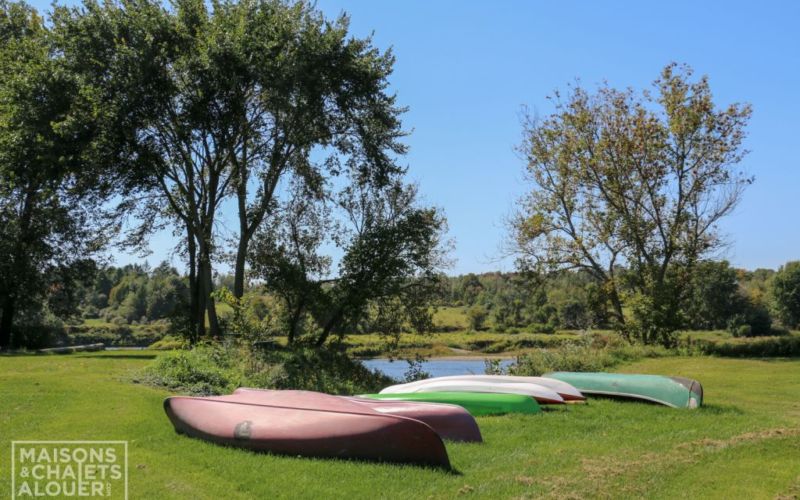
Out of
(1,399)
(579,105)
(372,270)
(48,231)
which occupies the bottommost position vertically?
(1,399)

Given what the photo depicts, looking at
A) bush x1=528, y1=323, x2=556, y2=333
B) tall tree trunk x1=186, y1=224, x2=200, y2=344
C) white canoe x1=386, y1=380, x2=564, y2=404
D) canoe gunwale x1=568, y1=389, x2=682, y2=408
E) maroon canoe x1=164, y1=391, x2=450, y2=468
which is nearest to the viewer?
maroon canoe x1=164, y1=391, x2=450, y2=468

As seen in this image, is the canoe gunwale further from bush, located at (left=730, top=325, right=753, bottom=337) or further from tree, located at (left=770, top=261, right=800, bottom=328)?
tree, located at (left=770, top=261, right=800, bottom=328)

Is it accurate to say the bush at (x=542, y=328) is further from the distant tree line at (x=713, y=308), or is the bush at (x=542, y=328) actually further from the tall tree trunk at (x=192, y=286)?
the tall tree trunk at (x=192, y=286)

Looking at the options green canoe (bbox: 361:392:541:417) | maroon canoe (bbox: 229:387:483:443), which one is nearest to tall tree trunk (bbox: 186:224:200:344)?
green canoe (bbox: 361:392:541:417)

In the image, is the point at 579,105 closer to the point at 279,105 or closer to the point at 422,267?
the point at 422,267

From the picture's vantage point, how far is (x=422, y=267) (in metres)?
21.8

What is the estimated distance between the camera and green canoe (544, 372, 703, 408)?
11.8 m

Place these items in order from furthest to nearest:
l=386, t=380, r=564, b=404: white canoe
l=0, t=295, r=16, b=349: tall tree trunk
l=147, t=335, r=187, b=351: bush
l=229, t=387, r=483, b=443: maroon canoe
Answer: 1. l=0, t=295, r=16, b=349: tall tree trunk
2. l=147, t=335, r=187, b=351: bush
3. l=386, t=380, r=564, b=404: white canoe
4. l=229, t=387, r=483, b=443: maroon canoe

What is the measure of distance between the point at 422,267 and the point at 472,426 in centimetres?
1341

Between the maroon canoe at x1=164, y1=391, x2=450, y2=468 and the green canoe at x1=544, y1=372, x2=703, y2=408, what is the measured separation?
678 centimetres

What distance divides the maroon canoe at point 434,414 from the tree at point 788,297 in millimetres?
66637

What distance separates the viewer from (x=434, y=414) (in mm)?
8562

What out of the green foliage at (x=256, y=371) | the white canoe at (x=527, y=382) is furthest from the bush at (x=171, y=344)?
the white canoe at (x=527, y=382)

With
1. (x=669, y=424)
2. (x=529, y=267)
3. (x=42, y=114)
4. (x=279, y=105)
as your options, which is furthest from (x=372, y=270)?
(x=669, y=424)
